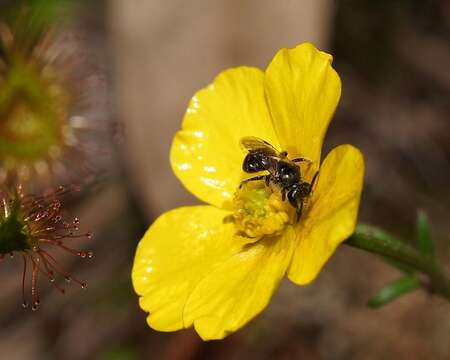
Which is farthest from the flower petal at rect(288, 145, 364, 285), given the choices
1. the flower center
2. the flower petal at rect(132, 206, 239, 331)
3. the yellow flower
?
the flower petal at rect(132, 206, 239, 331)

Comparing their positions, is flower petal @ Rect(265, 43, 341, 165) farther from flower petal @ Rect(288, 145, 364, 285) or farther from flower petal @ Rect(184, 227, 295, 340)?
flower petal @ Rect(184, 227, 295, 340)

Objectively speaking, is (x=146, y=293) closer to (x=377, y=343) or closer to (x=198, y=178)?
(x=198, y=178)

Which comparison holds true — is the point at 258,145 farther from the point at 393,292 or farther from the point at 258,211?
the point at 393,292

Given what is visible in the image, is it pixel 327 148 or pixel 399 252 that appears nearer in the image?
pixel 399 252

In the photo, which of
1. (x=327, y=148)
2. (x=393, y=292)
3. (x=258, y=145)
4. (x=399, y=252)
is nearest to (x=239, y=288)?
(x=258, y=145)

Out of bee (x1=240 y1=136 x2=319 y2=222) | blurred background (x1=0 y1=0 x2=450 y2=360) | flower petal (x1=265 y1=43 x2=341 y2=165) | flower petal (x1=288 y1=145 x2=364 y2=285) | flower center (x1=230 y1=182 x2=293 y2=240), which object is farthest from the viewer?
blurred background (x1=0 y1=0 x2=450 y2=360)
